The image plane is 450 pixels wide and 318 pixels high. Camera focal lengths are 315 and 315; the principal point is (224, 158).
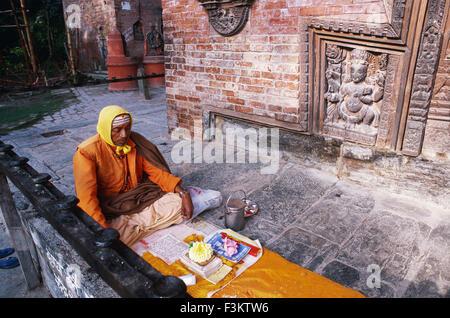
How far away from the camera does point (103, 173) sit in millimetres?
2746

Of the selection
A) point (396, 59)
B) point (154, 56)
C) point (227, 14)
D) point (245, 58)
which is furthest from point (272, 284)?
point (154, 56)

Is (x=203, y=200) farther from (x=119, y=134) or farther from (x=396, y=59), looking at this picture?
(x=396, y=59)

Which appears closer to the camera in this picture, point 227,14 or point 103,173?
point 103,173

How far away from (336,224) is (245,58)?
239 centimetres

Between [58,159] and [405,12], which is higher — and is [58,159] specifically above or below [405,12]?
below

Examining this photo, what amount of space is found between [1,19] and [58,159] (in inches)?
571

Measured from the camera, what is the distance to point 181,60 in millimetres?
5035

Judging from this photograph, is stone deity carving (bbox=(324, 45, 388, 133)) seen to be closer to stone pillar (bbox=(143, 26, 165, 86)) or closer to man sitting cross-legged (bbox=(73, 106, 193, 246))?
man sitting cross-legged (bbox=(73, 106, 193, 246))

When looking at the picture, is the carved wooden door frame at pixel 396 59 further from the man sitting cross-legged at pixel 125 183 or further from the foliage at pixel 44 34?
the foliage at pixel 44 34

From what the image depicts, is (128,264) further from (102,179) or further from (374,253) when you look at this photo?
(374,253)

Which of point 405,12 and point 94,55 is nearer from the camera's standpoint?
point 405,12

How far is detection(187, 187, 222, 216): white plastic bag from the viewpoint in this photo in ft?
10.2

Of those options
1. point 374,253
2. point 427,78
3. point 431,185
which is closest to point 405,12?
point 427,78

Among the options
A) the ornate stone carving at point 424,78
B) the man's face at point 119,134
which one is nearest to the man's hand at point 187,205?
the man's face at point 119,134
